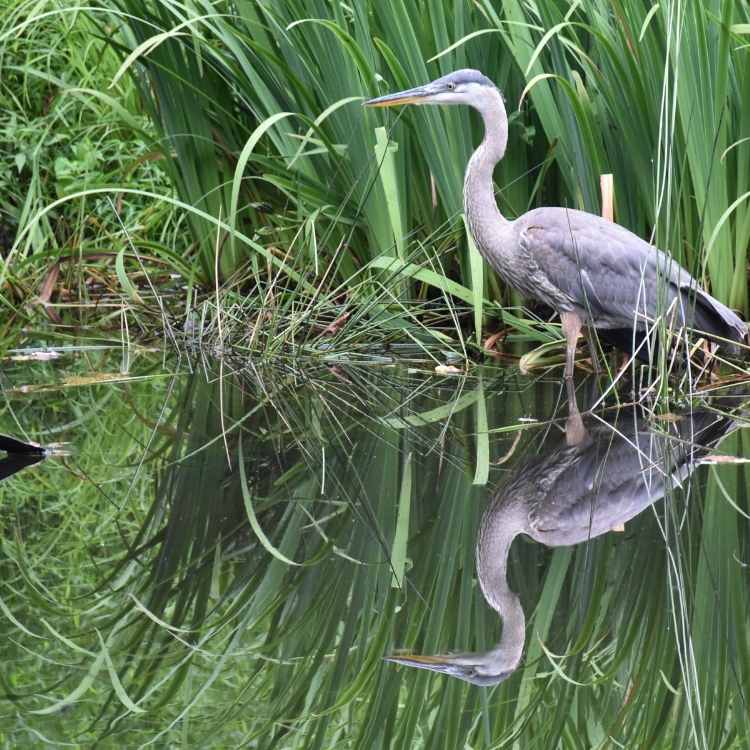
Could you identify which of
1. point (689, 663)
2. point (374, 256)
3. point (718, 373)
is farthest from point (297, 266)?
point (689, 663)

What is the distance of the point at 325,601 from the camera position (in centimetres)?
266

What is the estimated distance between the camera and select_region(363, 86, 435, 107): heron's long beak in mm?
4832

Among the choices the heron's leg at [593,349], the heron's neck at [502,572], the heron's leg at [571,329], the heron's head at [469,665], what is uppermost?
the heron's head at [469,665]

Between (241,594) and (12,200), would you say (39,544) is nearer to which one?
(241,594)

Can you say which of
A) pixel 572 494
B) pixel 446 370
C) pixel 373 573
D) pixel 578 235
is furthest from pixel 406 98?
pixel 373 573

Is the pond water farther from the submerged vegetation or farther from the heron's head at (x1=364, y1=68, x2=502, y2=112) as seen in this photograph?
the heron's head at (x1=364, y1=68, x2=502, y2=112)

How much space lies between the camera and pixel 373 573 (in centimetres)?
281

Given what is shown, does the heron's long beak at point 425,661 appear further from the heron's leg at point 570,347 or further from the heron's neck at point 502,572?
the heron's leg at point 570,347

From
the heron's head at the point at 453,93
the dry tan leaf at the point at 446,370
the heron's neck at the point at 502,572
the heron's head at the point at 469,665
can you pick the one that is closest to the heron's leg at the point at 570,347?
the dry tan leaf at the point at 446,370

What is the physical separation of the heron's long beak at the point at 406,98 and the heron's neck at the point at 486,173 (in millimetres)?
207

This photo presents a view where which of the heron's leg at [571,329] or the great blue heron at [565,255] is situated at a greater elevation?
the great blue heron at [565,255]

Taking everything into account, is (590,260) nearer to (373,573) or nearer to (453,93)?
(453,93)

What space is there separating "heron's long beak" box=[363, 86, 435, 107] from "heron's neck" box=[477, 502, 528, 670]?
1.99 m

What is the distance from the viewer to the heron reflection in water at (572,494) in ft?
7.76
